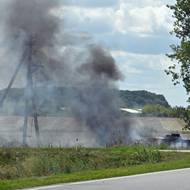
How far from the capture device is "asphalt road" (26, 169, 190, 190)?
15.0 meters

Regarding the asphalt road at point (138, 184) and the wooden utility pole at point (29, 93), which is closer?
the asphalt road at point (138, 184)

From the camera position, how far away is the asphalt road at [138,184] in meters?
15.0

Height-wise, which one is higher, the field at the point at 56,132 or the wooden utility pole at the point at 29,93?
the wooden utility pole at the point at 29,93

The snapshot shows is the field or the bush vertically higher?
the field

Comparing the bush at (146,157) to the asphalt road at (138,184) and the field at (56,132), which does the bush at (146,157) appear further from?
the field at (56,132)

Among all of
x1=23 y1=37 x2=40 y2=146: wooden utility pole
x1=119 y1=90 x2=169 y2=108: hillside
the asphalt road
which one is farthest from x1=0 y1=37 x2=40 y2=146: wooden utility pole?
x1=119 y1=90 x2=169 y2=108: hillside

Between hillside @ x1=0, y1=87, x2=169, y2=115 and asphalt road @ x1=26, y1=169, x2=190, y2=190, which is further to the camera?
hillside @ x1=0, y1=87, x2=169, y2=115

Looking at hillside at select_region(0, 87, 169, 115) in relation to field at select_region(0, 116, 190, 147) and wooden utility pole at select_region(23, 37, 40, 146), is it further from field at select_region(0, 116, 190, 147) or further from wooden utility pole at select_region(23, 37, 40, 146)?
field at select_region(0, 116, 190, 147)

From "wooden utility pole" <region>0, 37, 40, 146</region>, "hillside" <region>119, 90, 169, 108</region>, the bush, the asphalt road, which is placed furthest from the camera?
"hillside" <region>119, 90, 169, 108</region>

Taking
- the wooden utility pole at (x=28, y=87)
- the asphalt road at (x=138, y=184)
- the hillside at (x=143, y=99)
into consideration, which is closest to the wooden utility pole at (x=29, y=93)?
the wooden utility pole at (x=28, y=87)

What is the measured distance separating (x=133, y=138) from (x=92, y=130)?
200 inches

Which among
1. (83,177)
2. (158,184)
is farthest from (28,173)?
(158,184)

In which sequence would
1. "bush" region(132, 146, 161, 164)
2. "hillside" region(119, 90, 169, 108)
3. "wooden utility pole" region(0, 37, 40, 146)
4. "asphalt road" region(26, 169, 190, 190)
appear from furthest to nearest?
"hillside" region(119, 90, 169, 108) → "wooden utility pole" region(0, 37, 40, 146) → "bush" region(132, 146, 161, 164) → "asphalt road" region(26, 169, 190, 190)

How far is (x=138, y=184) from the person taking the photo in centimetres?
A: 1617
